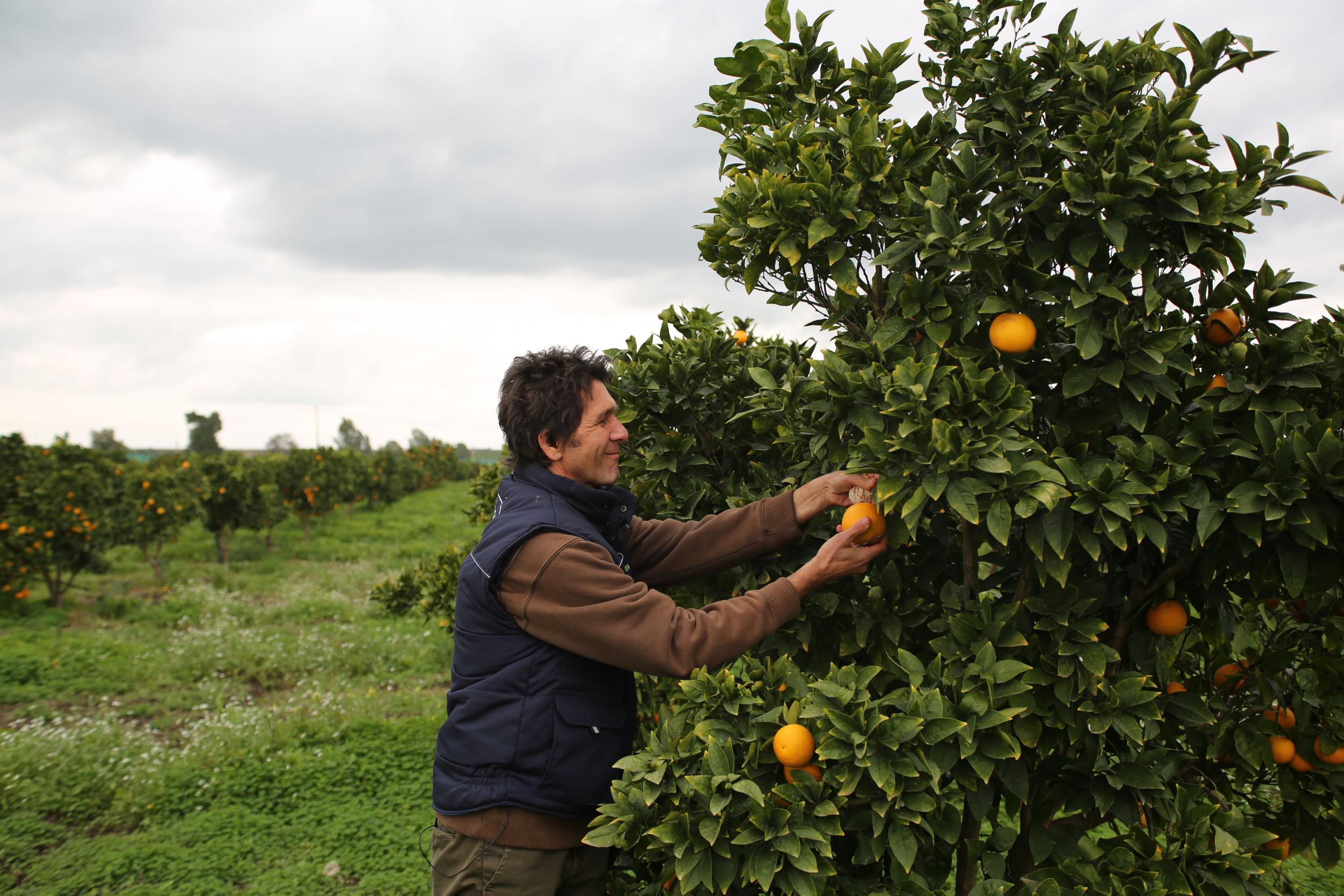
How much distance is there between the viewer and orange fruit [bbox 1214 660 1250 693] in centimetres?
207

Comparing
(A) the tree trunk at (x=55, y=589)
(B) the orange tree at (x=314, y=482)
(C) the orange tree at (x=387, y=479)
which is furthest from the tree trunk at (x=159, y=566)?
(C) the orange tree at (x=387, y=479)

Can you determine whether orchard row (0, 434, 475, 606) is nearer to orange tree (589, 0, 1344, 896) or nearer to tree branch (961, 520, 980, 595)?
orange tree (589, 0, 1344, 896)

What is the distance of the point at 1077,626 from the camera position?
1.73 metres

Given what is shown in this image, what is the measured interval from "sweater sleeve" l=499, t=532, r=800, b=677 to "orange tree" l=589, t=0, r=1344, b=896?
0.31 ft

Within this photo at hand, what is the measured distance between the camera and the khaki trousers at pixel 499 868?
1994 mm

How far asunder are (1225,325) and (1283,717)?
3.00ft

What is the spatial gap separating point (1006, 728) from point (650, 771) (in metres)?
0.74

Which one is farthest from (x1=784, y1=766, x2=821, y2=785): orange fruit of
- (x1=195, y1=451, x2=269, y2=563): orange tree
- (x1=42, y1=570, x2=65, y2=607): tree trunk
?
(x1=195, y1=451, x2=269, y2=563): orange tree

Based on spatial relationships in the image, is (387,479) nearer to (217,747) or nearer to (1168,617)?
(217,747)

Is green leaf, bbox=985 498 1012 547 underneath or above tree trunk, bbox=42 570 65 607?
above

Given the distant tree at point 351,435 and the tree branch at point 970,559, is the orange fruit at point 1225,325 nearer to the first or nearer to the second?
the tree branch at point 970,559

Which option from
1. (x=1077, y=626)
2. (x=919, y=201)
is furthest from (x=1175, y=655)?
(x=919, y=201)

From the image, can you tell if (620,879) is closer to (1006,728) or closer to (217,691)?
(1006,728)

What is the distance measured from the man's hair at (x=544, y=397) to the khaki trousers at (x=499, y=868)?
3.18ft
